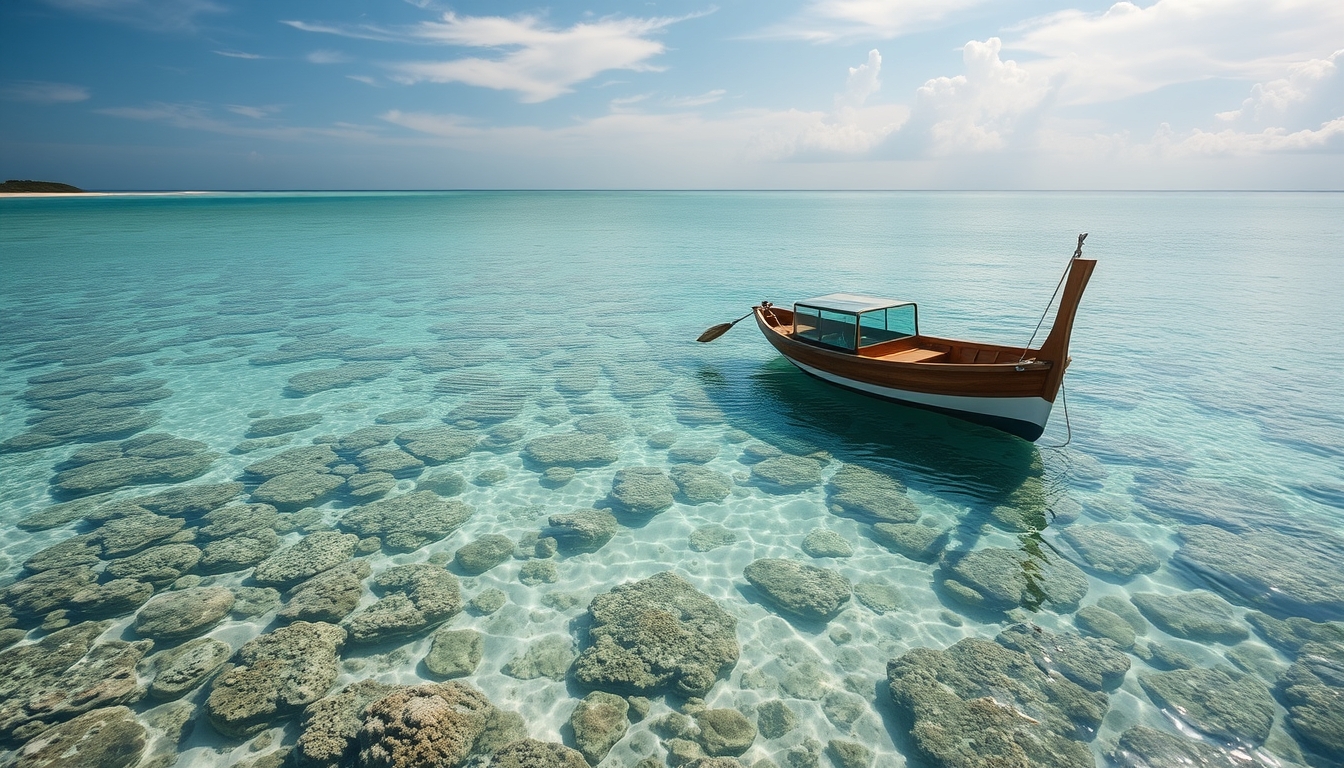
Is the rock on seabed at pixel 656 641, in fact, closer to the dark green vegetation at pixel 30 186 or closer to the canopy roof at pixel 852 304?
the canopy roof at pixel 852 304

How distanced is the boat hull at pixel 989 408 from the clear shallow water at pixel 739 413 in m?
0.78

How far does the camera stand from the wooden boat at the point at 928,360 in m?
13.8

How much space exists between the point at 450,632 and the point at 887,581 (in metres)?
7.91

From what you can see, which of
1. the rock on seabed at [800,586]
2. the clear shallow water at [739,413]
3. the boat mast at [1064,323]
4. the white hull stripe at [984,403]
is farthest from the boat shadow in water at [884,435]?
the rock on seabed at [800,586]

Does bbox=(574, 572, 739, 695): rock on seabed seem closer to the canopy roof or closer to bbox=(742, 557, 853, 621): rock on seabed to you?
bbox=(742, 557, 853, 621): rock on seabed

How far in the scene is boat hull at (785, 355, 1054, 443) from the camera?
14406mm

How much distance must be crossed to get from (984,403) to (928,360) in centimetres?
304

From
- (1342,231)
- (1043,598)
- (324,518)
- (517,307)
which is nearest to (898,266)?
(517,307)

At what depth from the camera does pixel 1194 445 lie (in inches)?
621

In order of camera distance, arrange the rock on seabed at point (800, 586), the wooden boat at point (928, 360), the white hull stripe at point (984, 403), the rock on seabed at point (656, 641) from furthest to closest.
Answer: the white hull stripe at point (984, 403) < the wooden boat at point (928, 360) < the rock on seabed at point (800, 586) < the rock on seabed at point (656, 641)

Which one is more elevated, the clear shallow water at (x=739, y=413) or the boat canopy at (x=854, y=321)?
the boat canopy at (x=854, y=321)

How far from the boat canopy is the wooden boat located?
0.11ft

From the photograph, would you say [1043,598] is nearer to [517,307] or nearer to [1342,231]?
[517,307]

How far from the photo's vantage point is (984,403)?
15.2m
